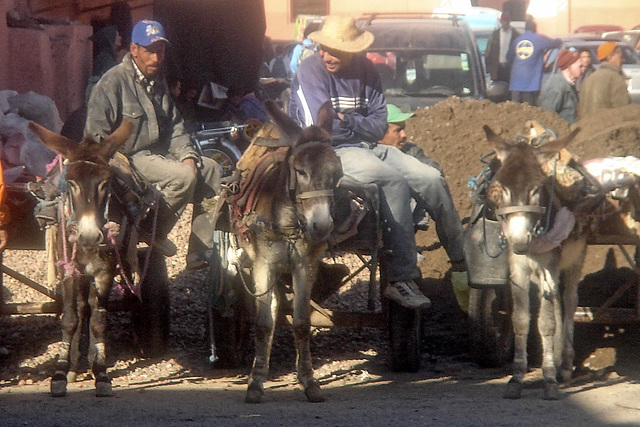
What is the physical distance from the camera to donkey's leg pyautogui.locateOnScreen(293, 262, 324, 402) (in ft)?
21.3

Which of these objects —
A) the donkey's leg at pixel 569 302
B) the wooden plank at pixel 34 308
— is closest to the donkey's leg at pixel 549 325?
the donkey's leg at pixel 569 302

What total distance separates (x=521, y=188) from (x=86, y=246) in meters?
2.54

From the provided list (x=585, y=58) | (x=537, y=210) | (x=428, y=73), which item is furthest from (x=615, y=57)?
Result: (x=537, y=210)

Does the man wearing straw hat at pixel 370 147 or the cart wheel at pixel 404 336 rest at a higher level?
the man wearing straw hat at pixel 370 147

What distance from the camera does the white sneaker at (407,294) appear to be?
6887mm

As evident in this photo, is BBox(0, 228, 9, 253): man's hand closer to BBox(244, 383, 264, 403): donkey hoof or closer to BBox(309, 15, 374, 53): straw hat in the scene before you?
BBox(244, 383, 264, 403): donkey hoof

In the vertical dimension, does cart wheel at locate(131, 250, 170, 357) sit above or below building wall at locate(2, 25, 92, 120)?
below

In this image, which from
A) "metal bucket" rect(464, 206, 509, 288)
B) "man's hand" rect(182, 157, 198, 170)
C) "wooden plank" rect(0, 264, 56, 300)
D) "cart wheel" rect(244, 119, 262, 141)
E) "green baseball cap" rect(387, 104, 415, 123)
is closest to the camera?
"metal bucket" rect(464, 206, 509, 288)

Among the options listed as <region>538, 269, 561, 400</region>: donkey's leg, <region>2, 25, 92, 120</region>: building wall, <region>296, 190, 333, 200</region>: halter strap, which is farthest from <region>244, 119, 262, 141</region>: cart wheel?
<region>296, 190, 333, 200</region>: halter strap

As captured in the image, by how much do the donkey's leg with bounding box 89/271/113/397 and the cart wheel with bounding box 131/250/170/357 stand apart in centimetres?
105

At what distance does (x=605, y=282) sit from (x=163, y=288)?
3.52 m

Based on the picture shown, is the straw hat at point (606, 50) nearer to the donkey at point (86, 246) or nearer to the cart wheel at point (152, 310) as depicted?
the cart wheel at point (152, 310)

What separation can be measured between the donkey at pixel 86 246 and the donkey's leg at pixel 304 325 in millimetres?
1164

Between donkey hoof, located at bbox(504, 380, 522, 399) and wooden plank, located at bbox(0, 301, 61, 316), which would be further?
wooden plank, located at bbox(0, 301, 61, 316)
